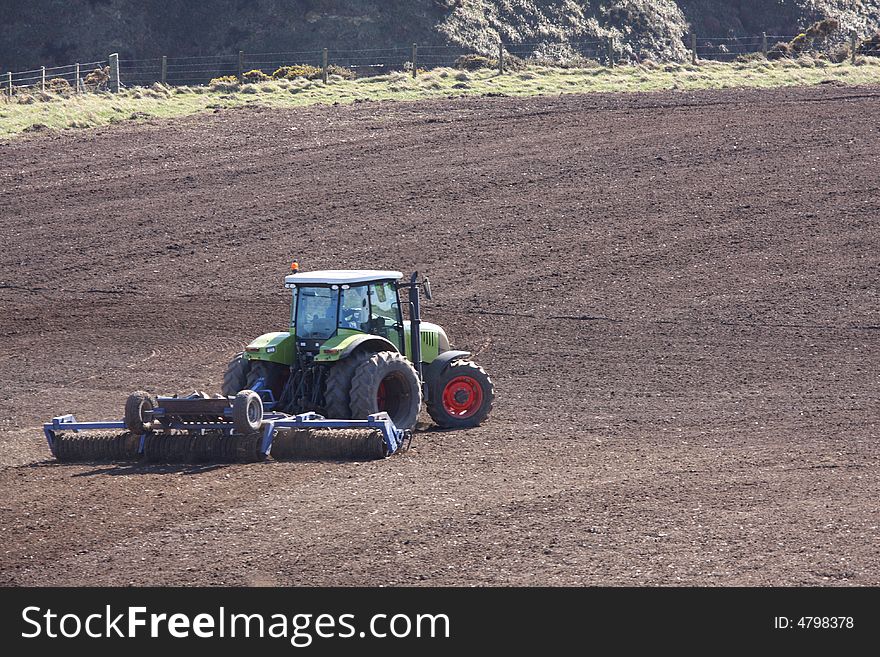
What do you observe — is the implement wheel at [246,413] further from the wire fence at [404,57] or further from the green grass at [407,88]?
the wire fence at [404,57]

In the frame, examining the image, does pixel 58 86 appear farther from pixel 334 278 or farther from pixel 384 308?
pixel 334 278

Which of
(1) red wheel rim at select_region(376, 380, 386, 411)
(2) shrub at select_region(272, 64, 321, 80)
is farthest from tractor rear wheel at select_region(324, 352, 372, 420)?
(2) shrub at select_region(272, 64, 321, 80)

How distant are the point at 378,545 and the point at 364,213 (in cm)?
1827

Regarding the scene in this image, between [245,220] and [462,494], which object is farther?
[245,220]

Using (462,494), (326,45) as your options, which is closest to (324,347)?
(462,494)

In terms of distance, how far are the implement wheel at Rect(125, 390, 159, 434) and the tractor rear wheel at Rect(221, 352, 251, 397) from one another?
1566 mm

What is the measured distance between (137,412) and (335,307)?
8.76 ft

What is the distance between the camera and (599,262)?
24.4 m

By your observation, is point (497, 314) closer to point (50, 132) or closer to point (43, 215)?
point (43, 215)

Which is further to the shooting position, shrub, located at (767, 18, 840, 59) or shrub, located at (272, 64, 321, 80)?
shrub, located at (767, 18, 840, 59)

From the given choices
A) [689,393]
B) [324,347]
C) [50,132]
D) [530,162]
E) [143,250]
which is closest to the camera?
[324,347]

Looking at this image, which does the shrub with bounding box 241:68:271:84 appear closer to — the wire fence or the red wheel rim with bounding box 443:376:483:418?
the wire fence

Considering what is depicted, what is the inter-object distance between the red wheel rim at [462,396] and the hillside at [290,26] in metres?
48.2

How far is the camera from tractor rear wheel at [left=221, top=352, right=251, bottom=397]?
14742 millimetres
